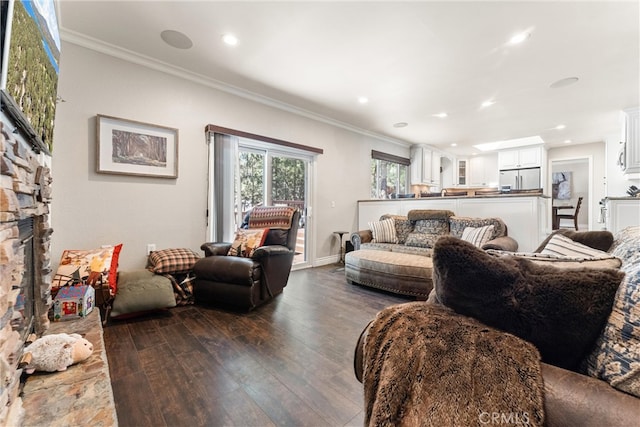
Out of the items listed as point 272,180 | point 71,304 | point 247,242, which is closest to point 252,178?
point 272,180

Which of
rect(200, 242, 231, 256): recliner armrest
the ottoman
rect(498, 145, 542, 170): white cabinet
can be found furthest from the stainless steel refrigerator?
rect(200, 242, 231, 256): recliner armrest

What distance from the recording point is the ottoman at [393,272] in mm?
2797

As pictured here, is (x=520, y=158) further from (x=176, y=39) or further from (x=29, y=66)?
(x=29, y=66)

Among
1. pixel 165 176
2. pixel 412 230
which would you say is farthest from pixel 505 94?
pixel 165 176

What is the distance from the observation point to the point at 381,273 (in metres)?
3.04

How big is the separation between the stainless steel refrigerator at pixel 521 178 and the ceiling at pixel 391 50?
2.17 m

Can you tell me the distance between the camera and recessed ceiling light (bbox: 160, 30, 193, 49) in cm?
237

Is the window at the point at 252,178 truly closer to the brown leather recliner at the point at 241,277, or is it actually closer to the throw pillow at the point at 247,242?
the throw pillow at the point at 247,242

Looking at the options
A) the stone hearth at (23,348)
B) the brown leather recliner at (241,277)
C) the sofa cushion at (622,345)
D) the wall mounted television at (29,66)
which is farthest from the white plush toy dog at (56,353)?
the sofa cushion at (622,345)

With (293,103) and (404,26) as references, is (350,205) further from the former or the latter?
(404,26)

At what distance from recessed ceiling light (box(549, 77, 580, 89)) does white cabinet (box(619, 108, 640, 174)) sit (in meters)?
1.78

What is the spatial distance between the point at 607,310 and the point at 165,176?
11.0ft

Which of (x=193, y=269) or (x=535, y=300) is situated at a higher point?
(x=535, y=300)

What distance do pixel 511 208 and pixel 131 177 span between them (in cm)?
449
